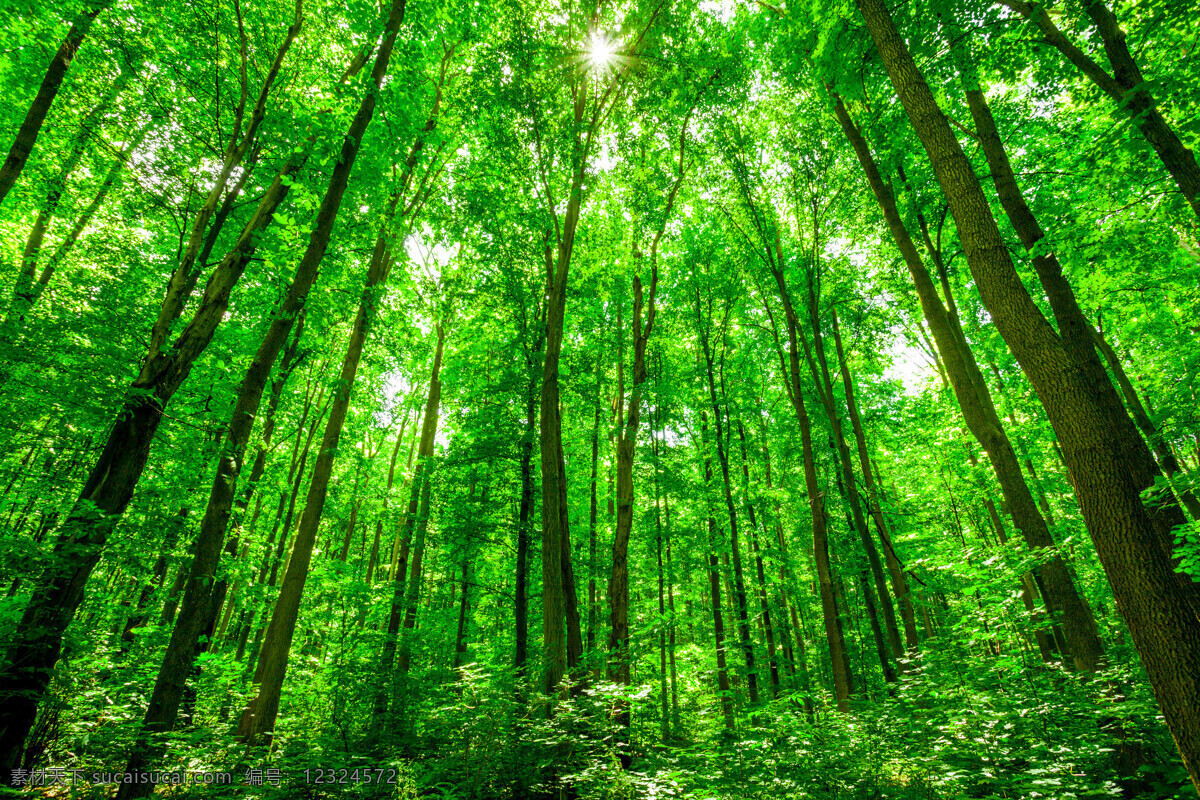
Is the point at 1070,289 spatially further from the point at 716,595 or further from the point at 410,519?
the point at 410,519

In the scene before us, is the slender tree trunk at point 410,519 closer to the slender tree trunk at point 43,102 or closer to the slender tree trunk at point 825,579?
the slender tree trunk at point 43,102

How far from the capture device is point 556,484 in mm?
7535

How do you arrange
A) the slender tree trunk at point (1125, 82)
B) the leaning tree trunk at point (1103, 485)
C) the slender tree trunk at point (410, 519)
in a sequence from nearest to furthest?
1. the leaning tree trunk at point (1103, 485)
2. the slender tree trunk at point (1125, 82)
3. the slender tree trunk at point (410, 519)

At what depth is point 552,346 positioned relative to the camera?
8195 mm

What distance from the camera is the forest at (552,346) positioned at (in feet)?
15.5

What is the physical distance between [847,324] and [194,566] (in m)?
16.2

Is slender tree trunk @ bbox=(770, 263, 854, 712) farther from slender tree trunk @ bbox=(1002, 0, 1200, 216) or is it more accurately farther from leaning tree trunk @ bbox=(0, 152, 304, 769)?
leaning tree trunk @ bbox=(0, 152, 304, 769)

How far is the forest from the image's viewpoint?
4.73 m

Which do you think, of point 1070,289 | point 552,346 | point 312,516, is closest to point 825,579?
point 1070,289

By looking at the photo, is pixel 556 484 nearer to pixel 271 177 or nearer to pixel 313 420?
pixel 271 177

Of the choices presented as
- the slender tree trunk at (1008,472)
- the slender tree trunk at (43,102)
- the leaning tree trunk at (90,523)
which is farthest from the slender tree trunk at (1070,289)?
the slender tree trunk at (43,102)

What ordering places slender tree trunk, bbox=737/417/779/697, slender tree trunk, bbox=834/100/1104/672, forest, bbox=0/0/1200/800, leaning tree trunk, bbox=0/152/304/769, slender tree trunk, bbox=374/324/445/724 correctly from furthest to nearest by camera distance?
slender tree trunk, bbox=737/417/779/697, slender tree trunk, bbox=374/324/445/724, slender tree trunk, bbox=834/100/1104/672, forest, bbox=0/0/1200/800, leaning tree trunk, bbox=0/152/304/769

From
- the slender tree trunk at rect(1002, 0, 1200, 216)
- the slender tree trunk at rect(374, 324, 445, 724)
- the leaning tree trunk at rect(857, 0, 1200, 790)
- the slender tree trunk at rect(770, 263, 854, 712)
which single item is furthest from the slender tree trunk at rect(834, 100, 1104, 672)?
the slender tree trunk at rect(374, 324, 445, 724)

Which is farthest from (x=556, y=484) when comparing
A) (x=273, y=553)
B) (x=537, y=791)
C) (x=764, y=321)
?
(x=764, y=321)
